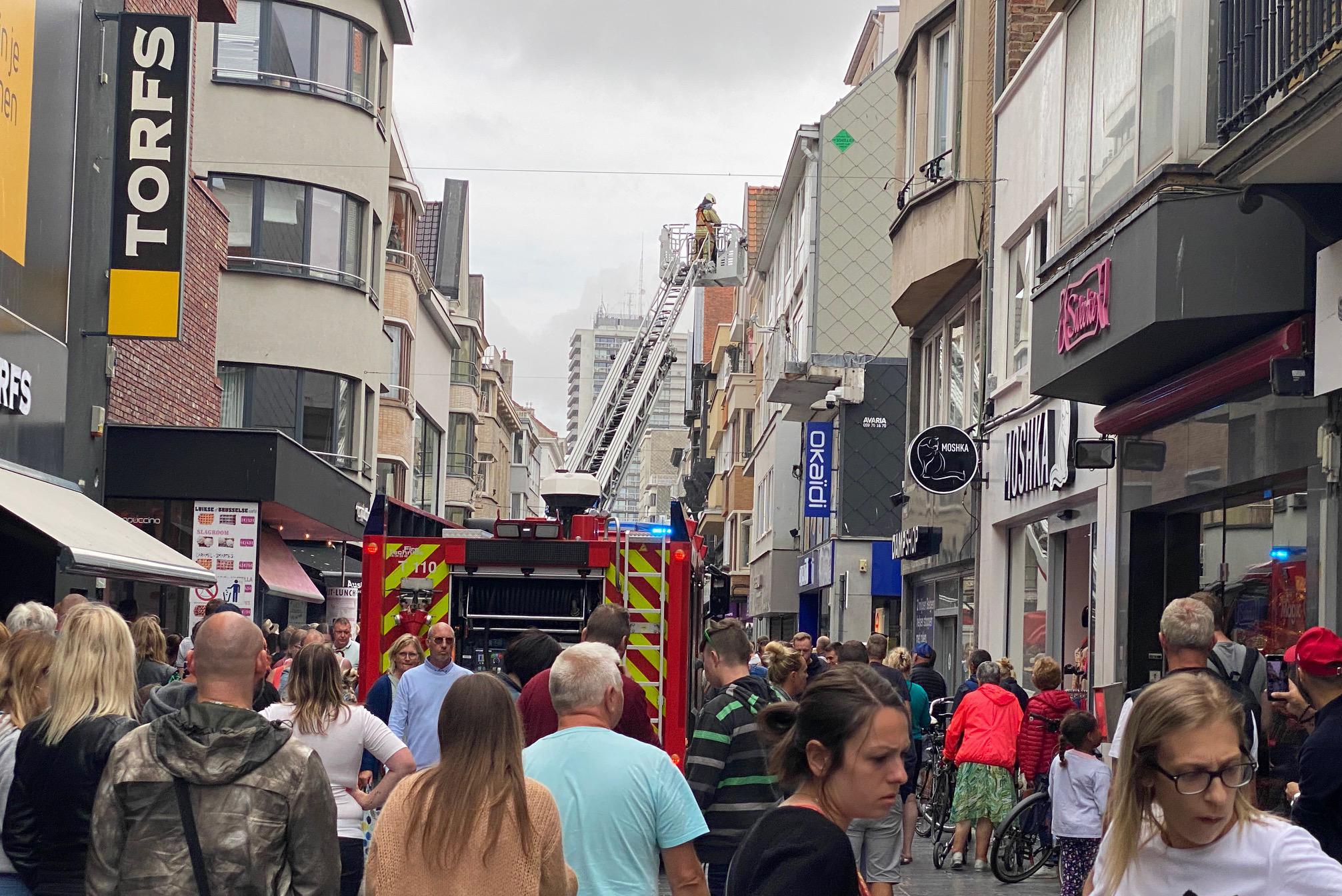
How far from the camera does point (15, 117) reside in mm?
14695

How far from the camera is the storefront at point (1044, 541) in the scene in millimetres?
15694

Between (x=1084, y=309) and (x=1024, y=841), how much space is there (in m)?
4.34

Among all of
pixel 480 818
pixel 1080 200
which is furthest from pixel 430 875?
pixel 1080 200

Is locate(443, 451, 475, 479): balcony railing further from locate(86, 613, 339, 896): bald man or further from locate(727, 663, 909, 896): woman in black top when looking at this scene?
locate(727, 663, 909, 896): woman in black top

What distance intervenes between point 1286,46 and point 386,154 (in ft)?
79.4

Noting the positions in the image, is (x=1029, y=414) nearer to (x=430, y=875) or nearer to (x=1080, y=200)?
(x=1080, y=200)

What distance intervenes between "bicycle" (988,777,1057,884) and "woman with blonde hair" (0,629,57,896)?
8.85 metres

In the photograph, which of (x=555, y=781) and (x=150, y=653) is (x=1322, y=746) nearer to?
(x=555, y=781)

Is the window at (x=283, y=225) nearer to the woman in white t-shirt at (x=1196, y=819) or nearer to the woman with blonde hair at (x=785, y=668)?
the woman with blonde hair at (x=785, y=668)

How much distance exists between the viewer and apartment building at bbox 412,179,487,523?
5156 centimetres

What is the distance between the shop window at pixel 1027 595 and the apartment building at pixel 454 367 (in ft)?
104

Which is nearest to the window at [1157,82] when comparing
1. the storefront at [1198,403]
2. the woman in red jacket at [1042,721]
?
the storefront at [1198,403]

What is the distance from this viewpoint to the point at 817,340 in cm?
3475

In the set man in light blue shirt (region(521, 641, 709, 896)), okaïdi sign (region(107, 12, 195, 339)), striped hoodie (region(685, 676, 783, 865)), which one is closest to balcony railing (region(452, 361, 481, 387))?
okaïdi sign (region(107, 12, 195, 339))
